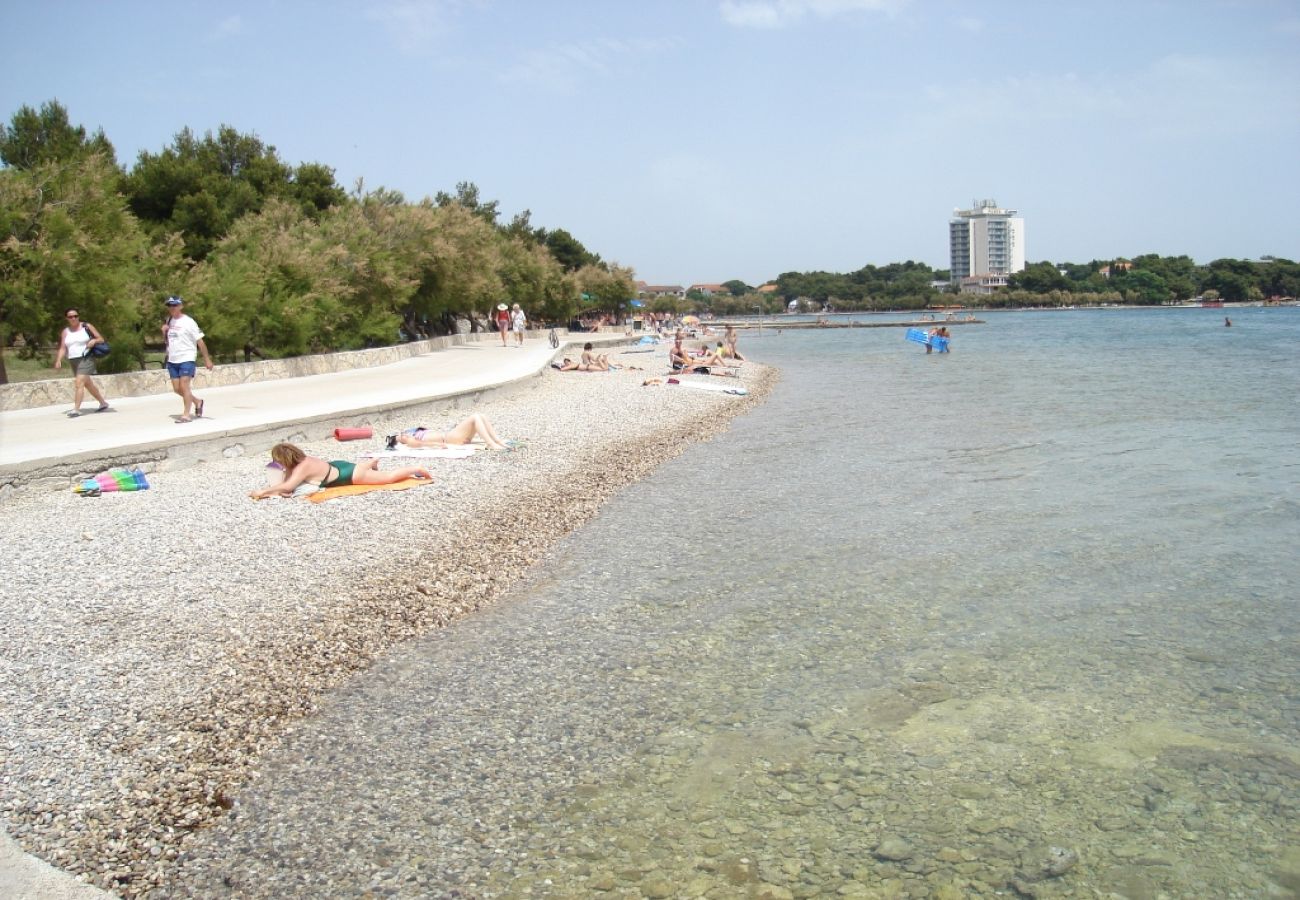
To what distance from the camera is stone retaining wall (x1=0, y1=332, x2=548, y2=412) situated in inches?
619

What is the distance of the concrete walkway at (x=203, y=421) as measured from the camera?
10.4 metres

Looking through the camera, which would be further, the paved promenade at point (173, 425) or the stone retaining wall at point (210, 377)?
the stone retaining wall at point (210, 377)

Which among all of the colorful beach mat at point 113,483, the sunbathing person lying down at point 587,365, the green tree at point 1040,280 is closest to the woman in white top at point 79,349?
the colorful beach mat at point 113,483

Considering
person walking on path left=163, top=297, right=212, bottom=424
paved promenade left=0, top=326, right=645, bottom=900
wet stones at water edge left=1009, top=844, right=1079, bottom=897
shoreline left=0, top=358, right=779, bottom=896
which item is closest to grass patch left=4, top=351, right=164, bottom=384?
paved promenade left=0, top=326, right=645, bottom=900

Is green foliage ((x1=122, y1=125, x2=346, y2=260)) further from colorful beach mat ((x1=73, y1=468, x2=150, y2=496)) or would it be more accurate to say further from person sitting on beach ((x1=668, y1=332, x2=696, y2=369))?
colorful beach mat ((x1=73, y1=468, x2=150, y2=496))

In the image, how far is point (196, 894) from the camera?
386cm

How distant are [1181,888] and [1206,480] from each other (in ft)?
33.5

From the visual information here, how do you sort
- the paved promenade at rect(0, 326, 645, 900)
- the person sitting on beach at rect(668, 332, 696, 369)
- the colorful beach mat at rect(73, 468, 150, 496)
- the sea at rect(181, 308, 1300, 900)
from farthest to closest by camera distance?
the person sitting on beach at rect(668, 332, 696, 369) → the colorful beach mat at rect(73, 468, 150, 496) → the sea at rect(181, 308, 1300, 900) → the paved promenade at rect(0, 326, 645, 900)

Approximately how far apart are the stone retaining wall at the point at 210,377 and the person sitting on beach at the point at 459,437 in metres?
6.34

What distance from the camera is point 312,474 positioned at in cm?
1056

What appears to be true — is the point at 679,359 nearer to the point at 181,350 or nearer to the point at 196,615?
the point at 181,350

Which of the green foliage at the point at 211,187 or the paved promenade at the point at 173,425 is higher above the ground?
the green foliage at the point at 211,187

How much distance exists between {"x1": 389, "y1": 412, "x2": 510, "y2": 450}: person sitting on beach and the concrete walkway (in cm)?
148

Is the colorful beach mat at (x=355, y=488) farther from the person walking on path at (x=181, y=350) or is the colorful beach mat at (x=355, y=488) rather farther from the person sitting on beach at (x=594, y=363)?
the person sitting on beach at (x=594, y=363)
